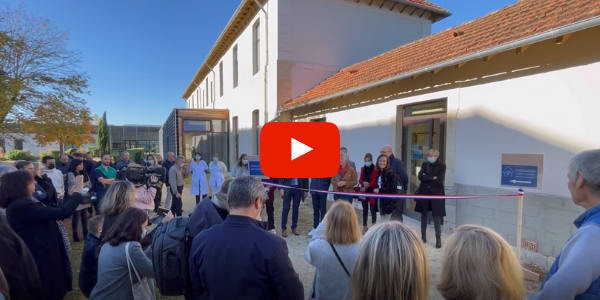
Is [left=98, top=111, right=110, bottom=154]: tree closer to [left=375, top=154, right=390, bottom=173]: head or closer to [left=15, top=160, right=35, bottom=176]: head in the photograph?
[left=15, top=160, right=35, bottom=176]: head

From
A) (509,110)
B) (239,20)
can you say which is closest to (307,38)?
(239,20)

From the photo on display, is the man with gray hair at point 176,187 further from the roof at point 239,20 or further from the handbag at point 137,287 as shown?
the roof at point 239,20

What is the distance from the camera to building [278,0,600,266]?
146 inches

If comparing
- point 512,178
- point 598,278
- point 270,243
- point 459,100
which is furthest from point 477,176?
point 270,243

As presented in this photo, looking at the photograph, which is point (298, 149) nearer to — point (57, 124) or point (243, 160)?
point (243, 160)

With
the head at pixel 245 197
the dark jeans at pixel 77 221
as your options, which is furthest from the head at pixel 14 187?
the dark jeans at pixel 77 221

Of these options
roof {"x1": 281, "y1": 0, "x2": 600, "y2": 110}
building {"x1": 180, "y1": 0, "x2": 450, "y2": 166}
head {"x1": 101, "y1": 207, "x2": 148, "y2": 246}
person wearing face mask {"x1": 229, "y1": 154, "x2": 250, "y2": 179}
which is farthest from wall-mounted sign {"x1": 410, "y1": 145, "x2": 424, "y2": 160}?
head {"x1": 101, "y1": 207, "x2": 148, "y2": 246}

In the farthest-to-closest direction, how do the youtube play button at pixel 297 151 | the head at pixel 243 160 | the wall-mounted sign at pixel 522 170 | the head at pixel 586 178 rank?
the head at pixel 243 160, the youtube play button at pixel 297 151, the wall-mounted sign at pixel 522 170, the head at pixel 586 178

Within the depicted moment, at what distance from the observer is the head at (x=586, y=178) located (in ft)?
4.55

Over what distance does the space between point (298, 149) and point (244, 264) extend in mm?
3341

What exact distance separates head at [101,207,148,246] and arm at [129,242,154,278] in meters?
0.08

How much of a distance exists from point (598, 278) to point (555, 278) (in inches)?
6.2

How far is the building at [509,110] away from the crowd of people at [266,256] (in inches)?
124

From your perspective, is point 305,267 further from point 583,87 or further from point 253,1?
point 253,1
